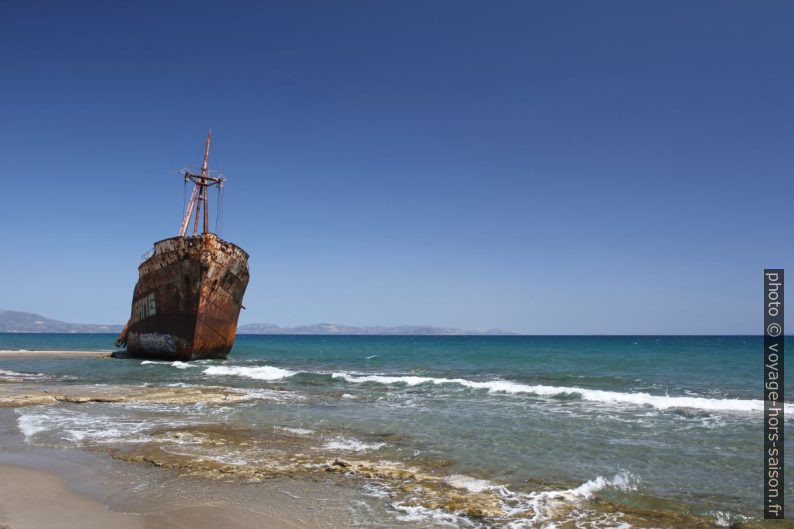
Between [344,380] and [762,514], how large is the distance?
51.8 feet

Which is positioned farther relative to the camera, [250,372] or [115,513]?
[250,372]

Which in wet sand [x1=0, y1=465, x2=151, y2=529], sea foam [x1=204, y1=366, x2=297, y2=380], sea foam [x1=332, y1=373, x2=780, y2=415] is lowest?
sea foam [x1=204, y1=366, x2=297, y2=380]

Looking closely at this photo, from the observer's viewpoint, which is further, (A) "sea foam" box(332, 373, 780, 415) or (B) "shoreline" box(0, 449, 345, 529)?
(A) "sea foam" box(332, 373, 780, 415)

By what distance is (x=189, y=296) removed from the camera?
24.9 meters

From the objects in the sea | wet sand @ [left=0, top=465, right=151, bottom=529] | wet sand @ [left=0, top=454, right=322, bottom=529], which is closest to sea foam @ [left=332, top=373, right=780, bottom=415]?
the sea

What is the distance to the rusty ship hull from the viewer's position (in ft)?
81.1

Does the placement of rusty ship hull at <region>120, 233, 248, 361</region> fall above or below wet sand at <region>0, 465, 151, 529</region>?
above

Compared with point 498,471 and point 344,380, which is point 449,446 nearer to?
point 498,471

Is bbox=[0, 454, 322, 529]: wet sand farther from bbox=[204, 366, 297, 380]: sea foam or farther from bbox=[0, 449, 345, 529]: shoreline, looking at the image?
bbox=[204, 366, 297, 380]: sea foam

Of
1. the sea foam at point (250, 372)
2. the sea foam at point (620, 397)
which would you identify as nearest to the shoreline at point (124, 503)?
the sea foam at point (620, 397)

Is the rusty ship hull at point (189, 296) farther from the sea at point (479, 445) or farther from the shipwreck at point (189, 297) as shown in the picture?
the sea at point (479, 445)

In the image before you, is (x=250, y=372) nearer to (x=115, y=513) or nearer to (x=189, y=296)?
(x=189, y=296)

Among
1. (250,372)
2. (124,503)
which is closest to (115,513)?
(124,503)

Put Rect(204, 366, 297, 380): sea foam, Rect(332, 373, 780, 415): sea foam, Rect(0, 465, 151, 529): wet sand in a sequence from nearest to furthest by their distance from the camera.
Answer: Rect(0, 465, 151, 529): wet sand, Rect(332, 373, 780, 415): sea foam, Rect(204, 366, 297, 380): sea foam
